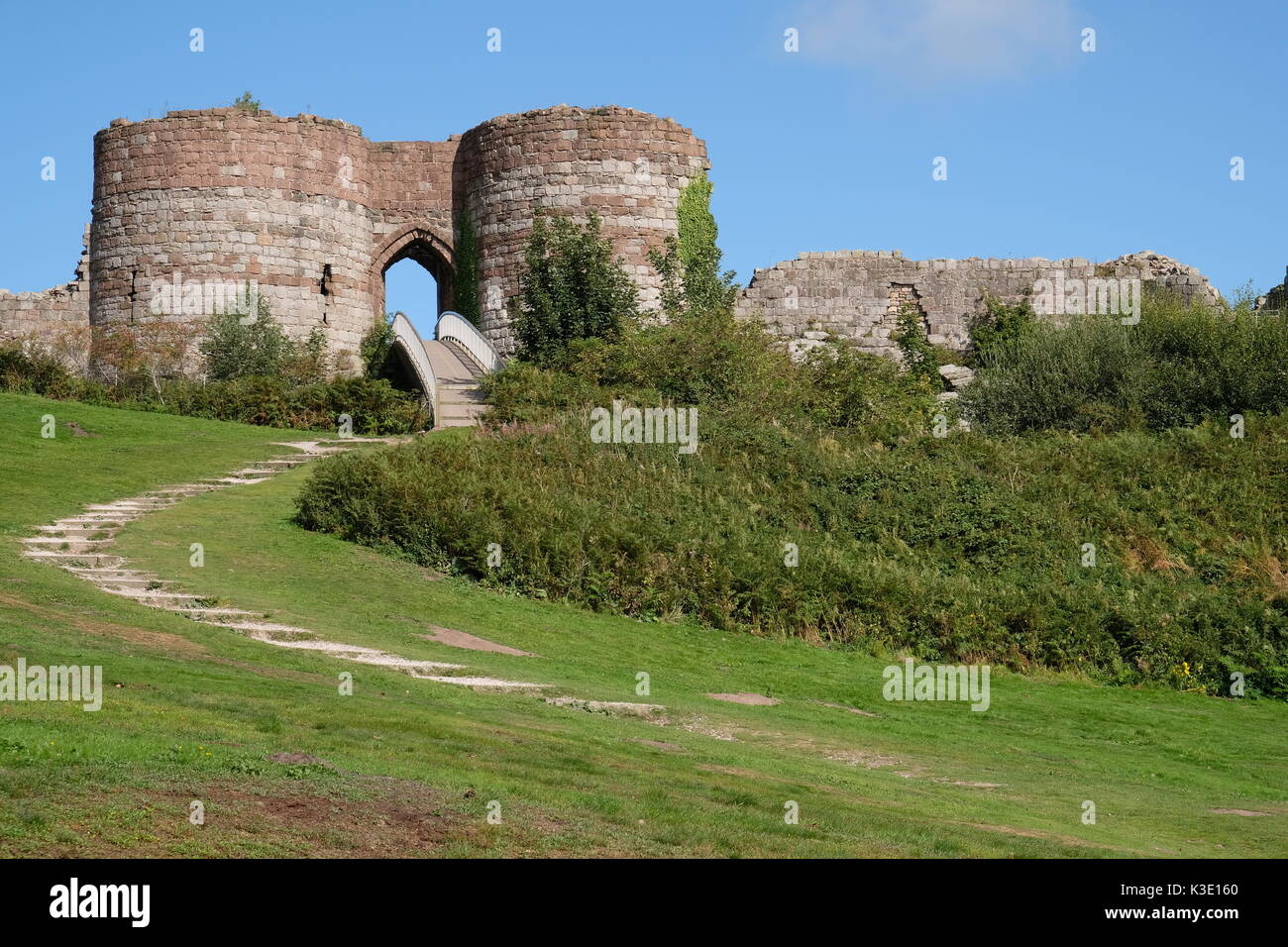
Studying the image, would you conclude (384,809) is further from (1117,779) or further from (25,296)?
(25,296)

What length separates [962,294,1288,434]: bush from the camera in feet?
105

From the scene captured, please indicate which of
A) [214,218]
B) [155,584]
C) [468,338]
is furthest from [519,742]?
[214,218]

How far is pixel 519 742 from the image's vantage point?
1216 centimetres

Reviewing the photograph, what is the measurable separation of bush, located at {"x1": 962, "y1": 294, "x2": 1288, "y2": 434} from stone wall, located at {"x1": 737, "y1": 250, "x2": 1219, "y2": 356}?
3.13 m

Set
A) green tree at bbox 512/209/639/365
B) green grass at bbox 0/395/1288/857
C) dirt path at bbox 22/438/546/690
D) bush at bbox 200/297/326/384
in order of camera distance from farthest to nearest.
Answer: bush at bbox 200/297/326/384 → green tree at bbox 512/209/639/365 → dirt path at bbox 22/438/546/690 → green grass at bbox 0/395/1288/857

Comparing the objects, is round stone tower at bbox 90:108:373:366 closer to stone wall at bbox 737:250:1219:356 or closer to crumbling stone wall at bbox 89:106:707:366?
crumbling stone wall at bbox 89:106:707:366

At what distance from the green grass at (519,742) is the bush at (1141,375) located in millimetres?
13197

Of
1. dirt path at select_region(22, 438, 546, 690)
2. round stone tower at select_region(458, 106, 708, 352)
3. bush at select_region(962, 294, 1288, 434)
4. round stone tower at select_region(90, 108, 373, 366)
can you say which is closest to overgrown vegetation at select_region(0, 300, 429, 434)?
round stone tower at select_region(90, 108, 373, 366)

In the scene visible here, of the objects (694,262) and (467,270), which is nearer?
(694,262)

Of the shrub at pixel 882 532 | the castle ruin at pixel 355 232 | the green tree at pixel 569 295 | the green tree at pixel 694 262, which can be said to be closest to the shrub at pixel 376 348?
the castle ruin at pixel 355 232

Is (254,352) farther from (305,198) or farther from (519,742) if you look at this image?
(519,742)

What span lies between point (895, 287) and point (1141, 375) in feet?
23.6

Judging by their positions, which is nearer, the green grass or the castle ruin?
the green grass

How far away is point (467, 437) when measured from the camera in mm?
27625
